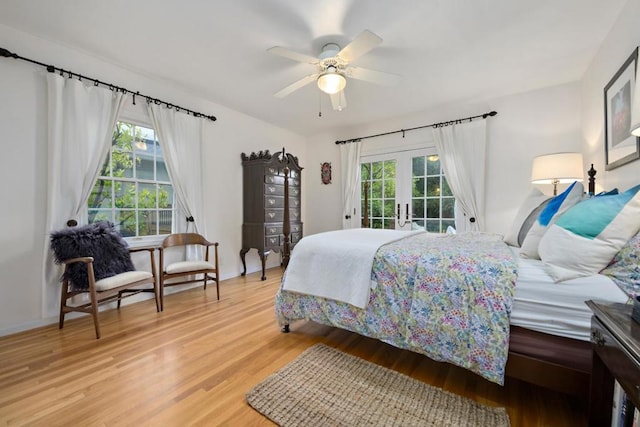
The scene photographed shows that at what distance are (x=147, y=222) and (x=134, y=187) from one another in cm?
42

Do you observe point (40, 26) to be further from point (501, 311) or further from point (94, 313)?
point (501, 311)

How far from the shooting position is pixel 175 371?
167cm

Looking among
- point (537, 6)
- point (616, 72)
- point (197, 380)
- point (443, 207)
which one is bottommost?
point (197, 380)

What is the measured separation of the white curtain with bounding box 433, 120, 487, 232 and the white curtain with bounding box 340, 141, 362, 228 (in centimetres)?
138

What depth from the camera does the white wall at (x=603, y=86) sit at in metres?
1.88

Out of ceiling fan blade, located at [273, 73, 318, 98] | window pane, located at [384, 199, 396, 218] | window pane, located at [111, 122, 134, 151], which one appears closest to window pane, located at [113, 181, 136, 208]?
window pane, located at [111, 122, 134, 151]

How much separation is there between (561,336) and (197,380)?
193 cm

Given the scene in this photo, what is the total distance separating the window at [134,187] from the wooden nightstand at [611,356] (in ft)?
12.2

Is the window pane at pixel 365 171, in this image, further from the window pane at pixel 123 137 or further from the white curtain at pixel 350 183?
the window pane at pixel 123 137

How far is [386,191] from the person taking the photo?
4.43 meters

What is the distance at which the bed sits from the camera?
1.21 metres

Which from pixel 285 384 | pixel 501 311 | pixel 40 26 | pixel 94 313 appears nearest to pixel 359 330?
pixel 285 384

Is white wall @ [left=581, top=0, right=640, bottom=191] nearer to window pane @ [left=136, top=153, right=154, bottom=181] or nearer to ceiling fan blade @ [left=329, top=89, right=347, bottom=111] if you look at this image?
ceiling fan blade @ [left=329, top=89, right=347, bottom=111]

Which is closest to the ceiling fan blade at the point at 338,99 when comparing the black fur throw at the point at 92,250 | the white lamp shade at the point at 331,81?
the white lamp shade at the point at 331,81
